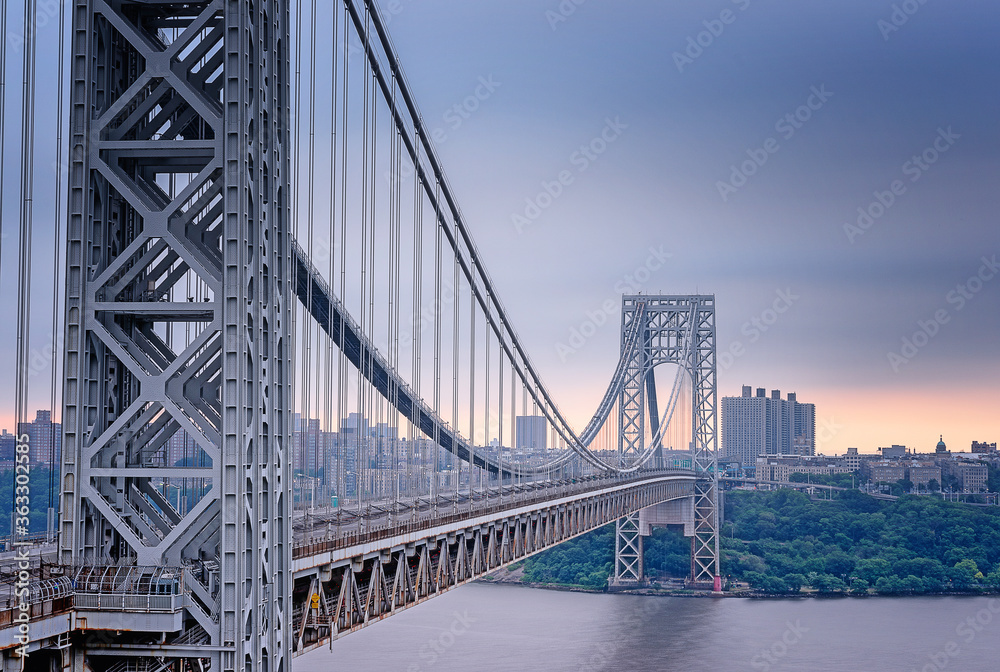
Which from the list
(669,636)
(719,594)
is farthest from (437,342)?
(719,594)

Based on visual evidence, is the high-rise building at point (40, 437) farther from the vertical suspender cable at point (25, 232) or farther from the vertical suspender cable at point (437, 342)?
the vertical suspender cable at point (437, 342)

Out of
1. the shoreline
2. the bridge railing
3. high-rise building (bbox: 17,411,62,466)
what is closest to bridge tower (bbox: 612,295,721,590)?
the shoreline

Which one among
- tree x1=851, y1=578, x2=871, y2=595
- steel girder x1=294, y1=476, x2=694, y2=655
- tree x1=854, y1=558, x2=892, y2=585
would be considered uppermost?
steel girder x1=294, y1=476, x2=694, y2=655

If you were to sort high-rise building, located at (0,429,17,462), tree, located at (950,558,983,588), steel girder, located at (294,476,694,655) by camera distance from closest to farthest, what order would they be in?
high-rise building, located at (0,429,17,462)
steel girder, located at (294,476,694,655)
tree, located at (950,558,983,588)

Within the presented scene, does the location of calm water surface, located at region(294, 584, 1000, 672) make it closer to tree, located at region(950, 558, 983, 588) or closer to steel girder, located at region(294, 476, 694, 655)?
tree, located at region(950, 558, 983, 588)

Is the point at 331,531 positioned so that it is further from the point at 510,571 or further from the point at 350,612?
the point at 510,571

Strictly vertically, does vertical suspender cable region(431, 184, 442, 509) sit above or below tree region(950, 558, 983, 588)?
above

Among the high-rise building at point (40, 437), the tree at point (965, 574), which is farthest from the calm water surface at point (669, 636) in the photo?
the high-rise building at point (40, 437)
